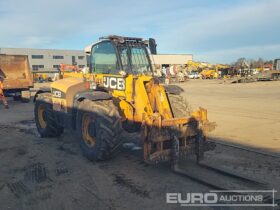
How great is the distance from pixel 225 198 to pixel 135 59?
148 inches

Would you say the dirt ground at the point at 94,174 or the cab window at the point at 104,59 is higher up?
the cab window at the point at 104,59

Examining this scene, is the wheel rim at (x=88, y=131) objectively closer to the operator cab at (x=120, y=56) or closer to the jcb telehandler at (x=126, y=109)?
the jcb telehandler at (x=126, y=109)

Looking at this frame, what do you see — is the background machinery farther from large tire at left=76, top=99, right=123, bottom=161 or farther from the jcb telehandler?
large tire at left=76, top=99, right=123, bottom=161

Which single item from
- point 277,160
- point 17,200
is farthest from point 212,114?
point 17,200

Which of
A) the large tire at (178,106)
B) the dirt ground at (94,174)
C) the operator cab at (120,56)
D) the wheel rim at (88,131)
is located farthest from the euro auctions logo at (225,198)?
the operator cab at (120,56)

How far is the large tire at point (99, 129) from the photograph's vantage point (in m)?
6.42

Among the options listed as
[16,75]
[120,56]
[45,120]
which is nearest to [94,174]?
[120,56]

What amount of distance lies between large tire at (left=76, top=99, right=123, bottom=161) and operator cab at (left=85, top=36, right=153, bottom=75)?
877mm

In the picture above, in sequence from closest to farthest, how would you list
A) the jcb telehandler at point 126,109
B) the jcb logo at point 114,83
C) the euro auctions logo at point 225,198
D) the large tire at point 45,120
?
the euro auctions logo at point 225,198, the jcb telehandler at point 126,109, the jcb logo at point 114,83, the large tire at point 45,120

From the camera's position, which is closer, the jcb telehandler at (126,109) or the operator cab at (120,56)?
the jcb telehandler at (126,109)

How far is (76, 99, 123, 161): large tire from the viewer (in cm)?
642

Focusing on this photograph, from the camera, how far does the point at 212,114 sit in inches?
534

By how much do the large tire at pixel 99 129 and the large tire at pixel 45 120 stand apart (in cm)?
219

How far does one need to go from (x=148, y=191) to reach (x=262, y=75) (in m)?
37.5
